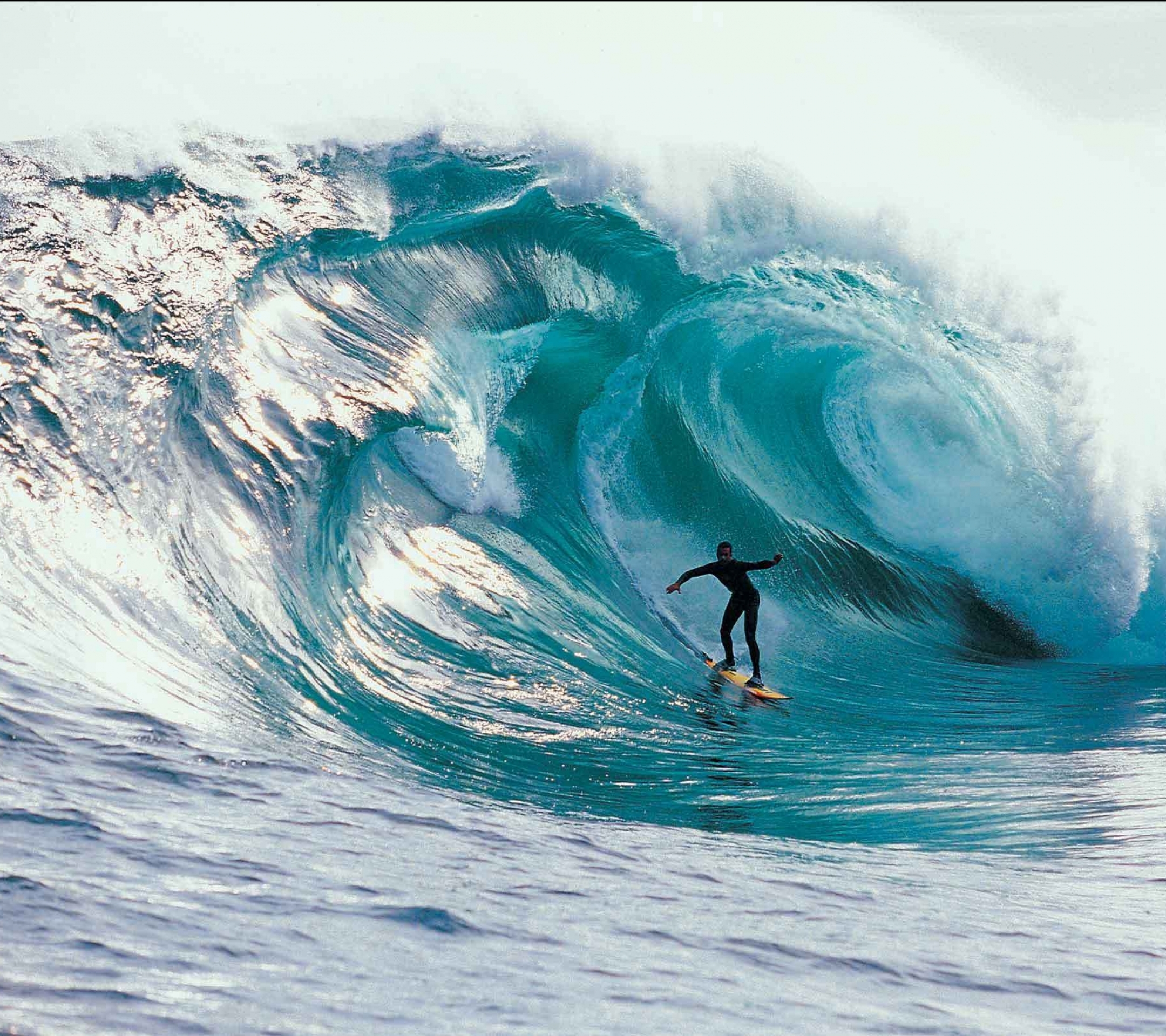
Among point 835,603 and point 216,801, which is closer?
point 216,801

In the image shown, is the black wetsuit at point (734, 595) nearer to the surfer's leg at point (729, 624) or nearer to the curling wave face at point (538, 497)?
the surfer's leg at point (729, 624)

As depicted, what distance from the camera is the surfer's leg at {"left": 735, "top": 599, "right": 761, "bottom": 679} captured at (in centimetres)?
765

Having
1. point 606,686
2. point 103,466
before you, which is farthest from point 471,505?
point 103,466

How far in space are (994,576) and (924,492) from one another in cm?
97

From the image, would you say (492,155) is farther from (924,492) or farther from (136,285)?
(924,492)

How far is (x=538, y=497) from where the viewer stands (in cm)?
906

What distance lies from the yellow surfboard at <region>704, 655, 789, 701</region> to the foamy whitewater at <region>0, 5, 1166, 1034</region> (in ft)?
0.38

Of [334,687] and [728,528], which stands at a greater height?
[728,528]

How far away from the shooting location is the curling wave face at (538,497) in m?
6.18

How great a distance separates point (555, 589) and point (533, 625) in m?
0.56

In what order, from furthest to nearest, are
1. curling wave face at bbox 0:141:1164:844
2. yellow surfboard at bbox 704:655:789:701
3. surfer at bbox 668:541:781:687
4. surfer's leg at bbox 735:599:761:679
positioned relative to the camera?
surfer at bbox 668:541:781:687, surfer's leg at bbox 735:599:761:679, yellow surfboard at bbox 704:655:789:701, curling wave face at bbox 0:141:1164:844

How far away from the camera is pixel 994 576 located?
1018 centimetres

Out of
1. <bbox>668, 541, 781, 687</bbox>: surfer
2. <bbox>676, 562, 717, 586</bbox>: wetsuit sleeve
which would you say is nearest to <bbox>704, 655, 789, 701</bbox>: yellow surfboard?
<bbox>668, 541, 781, 687</bbox>: surfer

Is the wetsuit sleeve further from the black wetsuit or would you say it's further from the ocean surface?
the ocean surface
